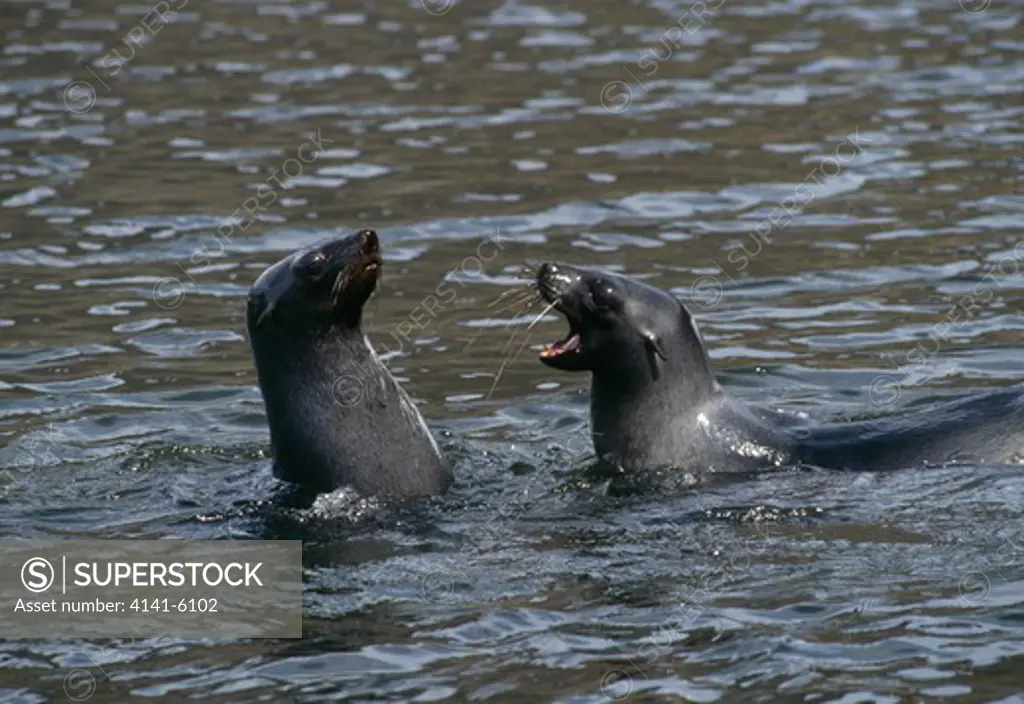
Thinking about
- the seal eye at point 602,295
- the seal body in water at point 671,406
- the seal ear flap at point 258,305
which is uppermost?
the seal ear flap at point 258,305

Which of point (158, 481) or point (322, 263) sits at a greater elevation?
point (322, 263)

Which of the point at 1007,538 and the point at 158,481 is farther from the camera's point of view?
the point at 158,481

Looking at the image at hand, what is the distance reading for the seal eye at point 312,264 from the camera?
9.82m

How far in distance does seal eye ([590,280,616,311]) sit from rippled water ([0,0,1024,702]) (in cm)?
86

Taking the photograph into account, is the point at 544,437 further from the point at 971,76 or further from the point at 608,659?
the point at 971,76

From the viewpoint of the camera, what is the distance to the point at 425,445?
10227 millimetres

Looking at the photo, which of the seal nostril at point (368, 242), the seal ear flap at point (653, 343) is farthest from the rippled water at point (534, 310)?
the seal nostril at point (368, 242)

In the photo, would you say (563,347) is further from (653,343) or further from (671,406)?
(671,406)

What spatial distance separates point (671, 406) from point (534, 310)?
390cm

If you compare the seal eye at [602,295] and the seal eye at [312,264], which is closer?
the seal eye at [312,264]

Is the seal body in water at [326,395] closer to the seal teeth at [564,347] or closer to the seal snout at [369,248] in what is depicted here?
the seal snout at [369,248]

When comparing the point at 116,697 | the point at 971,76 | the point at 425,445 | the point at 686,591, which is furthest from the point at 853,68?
the point at 116,697

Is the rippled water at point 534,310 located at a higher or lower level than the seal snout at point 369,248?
lower

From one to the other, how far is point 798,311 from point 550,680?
21.5 feet
